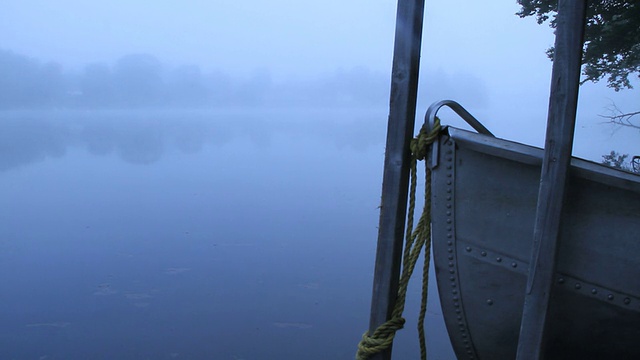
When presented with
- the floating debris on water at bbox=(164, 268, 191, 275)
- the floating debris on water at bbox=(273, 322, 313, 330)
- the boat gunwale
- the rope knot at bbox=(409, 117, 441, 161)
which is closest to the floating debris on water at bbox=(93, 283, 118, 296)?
the floating debris on water at bbox=(164, 268, 191, 275)

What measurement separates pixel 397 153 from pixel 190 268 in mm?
6932

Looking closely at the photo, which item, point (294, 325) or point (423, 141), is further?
point (294, 325)

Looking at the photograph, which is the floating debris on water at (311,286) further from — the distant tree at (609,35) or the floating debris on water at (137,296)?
the distant tree at (609,35)

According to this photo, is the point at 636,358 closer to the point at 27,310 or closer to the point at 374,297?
the point at 374,297

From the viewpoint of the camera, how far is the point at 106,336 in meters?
6.81

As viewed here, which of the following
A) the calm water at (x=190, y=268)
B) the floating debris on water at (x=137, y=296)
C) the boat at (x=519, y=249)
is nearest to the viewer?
the boat at (x=519, y=249)

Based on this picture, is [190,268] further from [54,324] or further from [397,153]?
[397,153]

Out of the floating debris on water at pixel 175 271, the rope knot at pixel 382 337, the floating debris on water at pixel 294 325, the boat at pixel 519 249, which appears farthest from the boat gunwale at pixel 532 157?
the floating debris on water at pixel 175 271

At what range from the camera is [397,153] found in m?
2.53

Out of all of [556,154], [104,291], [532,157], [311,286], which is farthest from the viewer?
[311,286]

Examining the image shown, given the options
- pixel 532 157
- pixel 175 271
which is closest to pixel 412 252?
pixel 532 157

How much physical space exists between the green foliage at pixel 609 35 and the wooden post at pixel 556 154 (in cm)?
749

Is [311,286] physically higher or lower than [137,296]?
higher

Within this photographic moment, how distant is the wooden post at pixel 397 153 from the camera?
246 cm
